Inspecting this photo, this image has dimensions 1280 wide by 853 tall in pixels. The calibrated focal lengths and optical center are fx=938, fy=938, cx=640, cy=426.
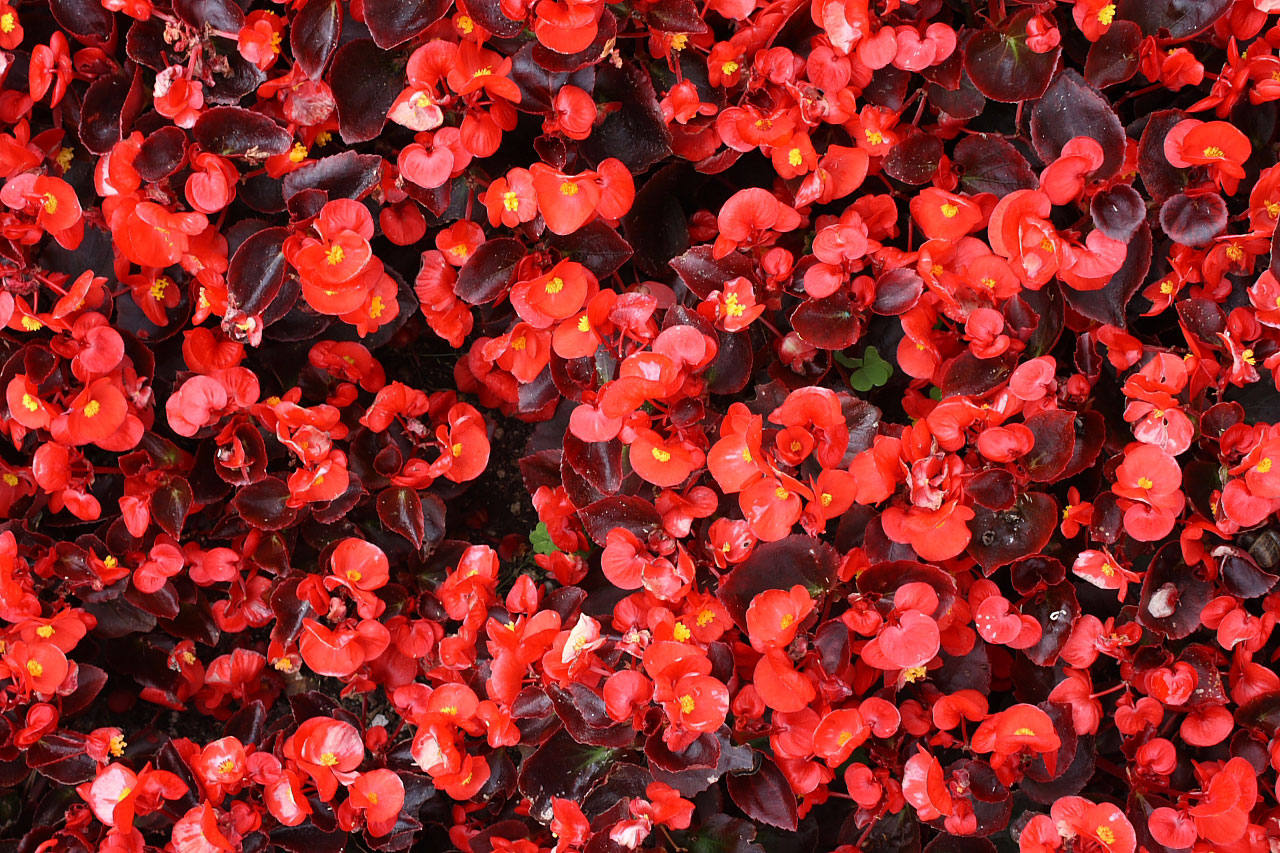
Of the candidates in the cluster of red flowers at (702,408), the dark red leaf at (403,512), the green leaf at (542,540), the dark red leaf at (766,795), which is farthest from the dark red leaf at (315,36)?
the dark red leaf at (766,795)

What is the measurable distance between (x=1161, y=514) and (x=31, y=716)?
184 cm

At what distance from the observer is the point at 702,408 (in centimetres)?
147

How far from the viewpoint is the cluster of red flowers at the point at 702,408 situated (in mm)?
1393

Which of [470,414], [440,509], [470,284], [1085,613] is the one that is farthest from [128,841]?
[1085,613]

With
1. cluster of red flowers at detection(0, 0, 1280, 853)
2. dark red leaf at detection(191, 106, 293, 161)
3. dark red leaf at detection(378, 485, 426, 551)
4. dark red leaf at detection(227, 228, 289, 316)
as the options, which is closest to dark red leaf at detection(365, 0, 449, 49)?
cluster of red flowers at detection(0, 0, 1280, 853)

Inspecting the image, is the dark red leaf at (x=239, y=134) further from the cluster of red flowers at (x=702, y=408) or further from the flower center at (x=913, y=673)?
the flower center at (x=913, y=673)

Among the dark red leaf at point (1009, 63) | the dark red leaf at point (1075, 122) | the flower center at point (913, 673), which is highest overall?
the dark red leaf at point (1009, 63)

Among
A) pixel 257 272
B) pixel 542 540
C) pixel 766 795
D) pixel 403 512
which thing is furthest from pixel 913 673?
pixel 257 272

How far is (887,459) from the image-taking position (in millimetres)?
1380

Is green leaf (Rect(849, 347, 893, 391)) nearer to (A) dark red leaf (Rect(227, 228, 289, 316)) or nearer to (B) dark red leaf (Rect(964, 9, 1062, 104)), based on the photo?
(B) dark red leaf (Rect(964, 9, 1062, 104))

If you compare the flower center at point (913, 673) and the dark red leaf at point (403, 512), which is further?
the dark red leaf at point (403, 512)

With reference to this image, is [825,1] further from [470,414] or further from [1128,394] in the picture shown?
[470,414]

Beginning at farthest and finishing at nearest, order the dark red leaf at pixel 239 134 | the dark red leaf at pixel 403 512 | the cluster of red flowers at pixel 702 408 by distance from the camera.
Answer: the dark red leaf at pixel 403 512
the dark red leaf at pixel 239 134
the cluster of red flowers at pixel 702 408

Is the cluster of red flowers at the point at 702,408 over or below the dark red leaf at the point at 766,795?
over
